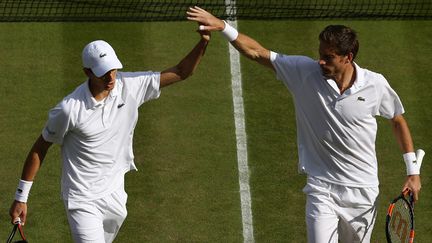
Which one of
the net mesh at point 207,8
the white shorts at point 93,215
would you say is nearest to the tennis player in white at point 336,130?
the white shorts at point 93,215

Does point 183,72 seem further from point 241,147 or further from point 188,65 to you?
point 241,147

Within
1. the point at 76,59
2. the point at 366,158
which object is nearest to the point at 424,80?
the point at 76,59

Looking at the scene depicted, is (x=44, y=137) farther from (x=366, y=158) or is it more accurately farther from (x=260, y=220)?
(x=260, y=220)

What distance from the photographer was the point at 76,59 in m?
16.2

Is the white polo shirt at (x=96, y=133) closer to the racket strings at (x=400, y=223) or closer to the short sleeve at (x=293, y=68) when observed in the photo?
the short sleeve at (x=293, y=68)

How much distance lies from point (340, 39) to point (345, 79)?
0.46m

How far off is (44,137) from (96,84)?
61cm

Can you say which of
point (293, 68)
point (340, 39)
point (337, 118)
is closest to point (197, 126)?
point (293, 68)

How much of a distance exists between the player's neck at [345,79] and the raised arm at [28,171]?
2441 millimetres

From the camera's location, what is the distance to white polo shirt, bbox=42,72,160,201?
33.7ft

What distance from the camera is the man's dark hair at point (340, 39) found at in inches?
399

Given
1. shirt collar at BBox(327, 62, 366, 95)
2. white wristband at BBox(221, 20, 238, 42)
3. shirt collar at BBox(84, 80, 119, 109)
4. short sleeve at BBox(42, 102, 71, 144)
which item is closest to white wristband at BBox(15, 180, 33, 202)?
short sleeve at BBox(42, 102, 71, 144)

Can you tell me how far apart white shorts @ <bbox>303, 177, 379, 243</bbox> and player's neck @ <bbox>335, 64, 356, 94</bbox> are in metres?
0.80

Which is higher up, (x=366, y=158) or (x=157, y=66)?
(x=157, y=66)
